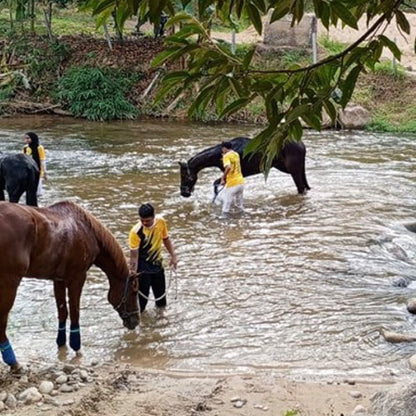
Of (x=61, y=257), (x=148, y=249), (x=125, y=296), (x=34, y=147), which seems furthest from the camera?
(x=34, y=147)

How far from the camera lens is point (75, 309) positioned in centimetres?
682

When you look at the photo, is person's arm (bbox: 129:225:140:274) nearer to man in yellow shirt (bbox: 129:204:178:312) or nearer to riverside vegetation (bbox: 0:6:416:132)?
man in yellow shirt (bbox: 129:204:178:312)

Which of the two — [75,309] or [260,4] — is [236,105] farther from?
[75,309]

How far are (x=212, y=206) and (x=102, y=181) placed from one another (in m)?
3.25

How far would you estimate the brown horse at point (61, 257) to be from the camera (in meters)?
5.91

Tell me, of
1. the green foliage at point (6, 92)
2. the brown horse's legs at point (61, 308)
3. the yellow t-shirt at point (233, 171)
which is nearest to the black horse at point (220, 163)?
the yellow t-shirt at point (233, 171)

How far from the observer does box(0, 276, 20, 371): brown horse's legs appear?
5906 mm

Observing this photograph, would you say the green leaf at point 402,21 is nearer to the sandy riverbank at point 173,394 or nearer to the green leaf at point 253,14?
the green leaf at point 253,14

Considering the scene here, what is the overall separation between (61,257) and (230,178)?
602 centimetres

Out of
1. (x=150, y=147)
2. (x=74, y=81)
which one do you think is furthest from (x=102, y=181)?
(x=74, y=81)

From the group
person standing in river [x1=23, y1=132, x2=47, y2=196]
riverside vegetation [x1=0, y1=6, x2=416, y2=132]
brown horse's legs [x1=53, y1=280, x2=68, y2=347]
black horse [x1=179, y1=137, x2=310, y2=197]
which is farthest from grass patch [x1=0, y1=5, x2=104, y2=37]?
brown horse's legs [x1=53, y1=280, x2=68, y2=347]

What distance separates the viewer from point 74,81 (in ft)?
84.9

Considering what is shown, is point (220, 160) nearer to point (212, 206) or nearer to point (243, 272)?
point (212, 206)

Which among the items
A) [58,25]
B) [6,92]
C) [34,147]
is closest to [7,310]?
[34,147]
